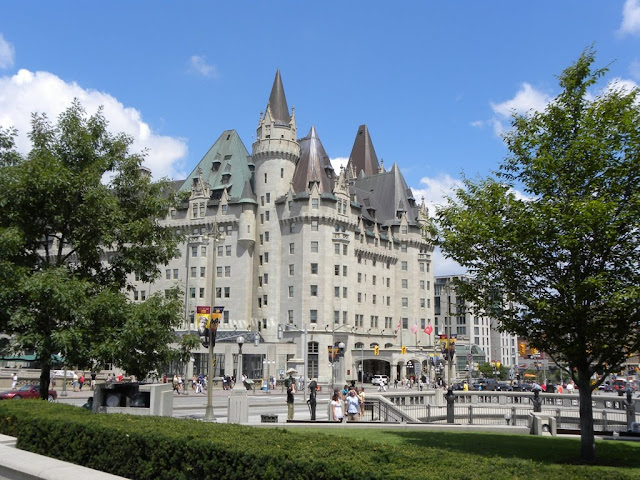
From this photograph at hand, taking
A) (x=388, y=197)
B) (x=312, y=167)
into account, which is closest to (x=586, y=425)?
(x=312, y=167)

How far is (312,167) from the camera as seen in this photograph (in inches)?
3438

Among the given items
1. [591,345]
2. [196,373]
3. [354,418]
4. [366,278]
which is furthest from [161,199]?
[366,278]

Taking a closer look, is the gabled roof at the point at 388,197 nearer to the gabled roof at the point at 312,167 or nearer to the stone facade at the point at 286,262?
the stone facade at the point at 286,262

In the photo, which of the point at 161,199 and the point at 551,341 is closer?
the point at 551,341

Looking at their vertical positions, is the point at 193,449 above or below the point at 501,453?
above

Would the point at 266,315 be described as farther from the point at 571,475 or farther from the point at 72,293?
the point at 571,475

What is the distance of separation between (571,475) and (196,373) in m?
77.4

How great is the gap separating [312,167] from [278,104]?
1053 centimetres

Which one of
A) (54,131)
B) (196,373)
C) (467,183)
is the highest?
(54,131)

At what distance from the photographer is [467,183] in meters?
19.3

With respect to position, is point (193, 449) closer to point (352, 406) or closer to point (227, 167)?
point (352, 406)

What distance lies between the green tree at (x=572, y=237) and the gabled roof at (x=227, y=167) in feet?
237

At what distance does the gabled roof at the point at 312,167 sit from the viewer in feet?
284

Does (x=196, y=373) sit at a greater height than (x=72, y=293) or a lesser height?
lesser
